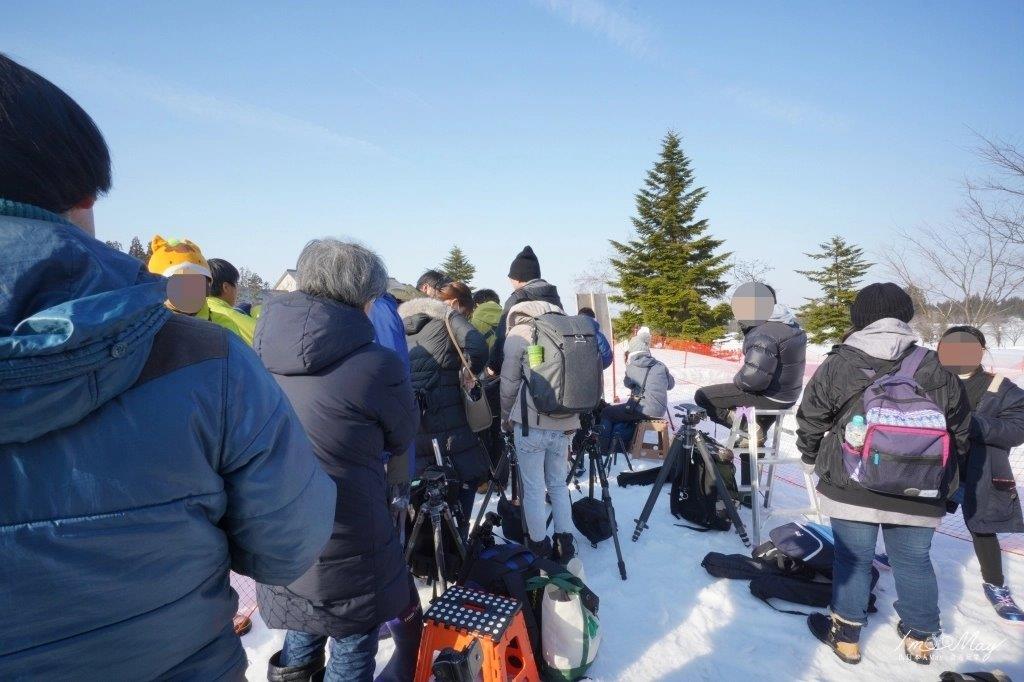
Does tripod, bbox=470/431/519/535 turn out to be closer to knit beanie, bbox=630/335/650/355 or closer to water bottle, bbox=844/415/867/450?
water bottle, bbox=844/415/867/450

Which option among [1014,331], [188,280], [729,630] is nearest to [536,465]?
[729,630]

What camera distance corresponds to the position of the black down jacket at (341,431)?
169 cm

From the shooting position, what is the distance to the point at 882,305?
2564 mm

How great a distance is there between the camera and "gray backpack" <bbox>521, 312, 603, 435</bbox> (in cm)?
320

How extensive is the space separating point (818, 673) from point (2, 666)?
3199mm

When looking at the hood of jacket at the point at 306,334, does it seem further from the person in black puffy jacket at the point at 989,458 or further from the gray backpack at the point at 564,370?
the person in black puffy jacket at the point at 989,458

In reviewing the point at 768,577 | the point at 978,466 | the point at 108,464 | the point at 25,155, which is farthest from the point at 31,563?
the point at 978,466

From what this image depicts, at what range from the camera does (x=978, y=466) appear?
119 inches

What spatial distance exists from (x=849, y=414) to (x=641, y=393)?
347 cm

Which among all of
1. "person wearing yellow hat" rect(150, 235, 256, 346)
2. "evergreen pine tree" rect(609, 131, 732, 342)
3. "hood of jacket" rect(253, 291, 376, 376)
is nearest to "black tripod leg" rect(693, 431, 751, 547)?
"hood of jacket" rect(253, 291, 376, 376)

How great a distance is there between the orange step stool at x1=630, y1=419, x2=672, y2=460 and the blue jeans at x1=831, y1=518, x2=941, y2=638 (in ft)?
11.7

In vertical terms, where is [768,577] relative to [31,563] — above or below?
below

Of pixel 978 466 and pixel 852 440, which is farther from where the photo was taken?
pixel 978 466

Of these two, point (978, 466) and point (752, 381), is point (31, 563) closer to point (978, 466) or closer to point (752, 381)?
point (752, 381)
